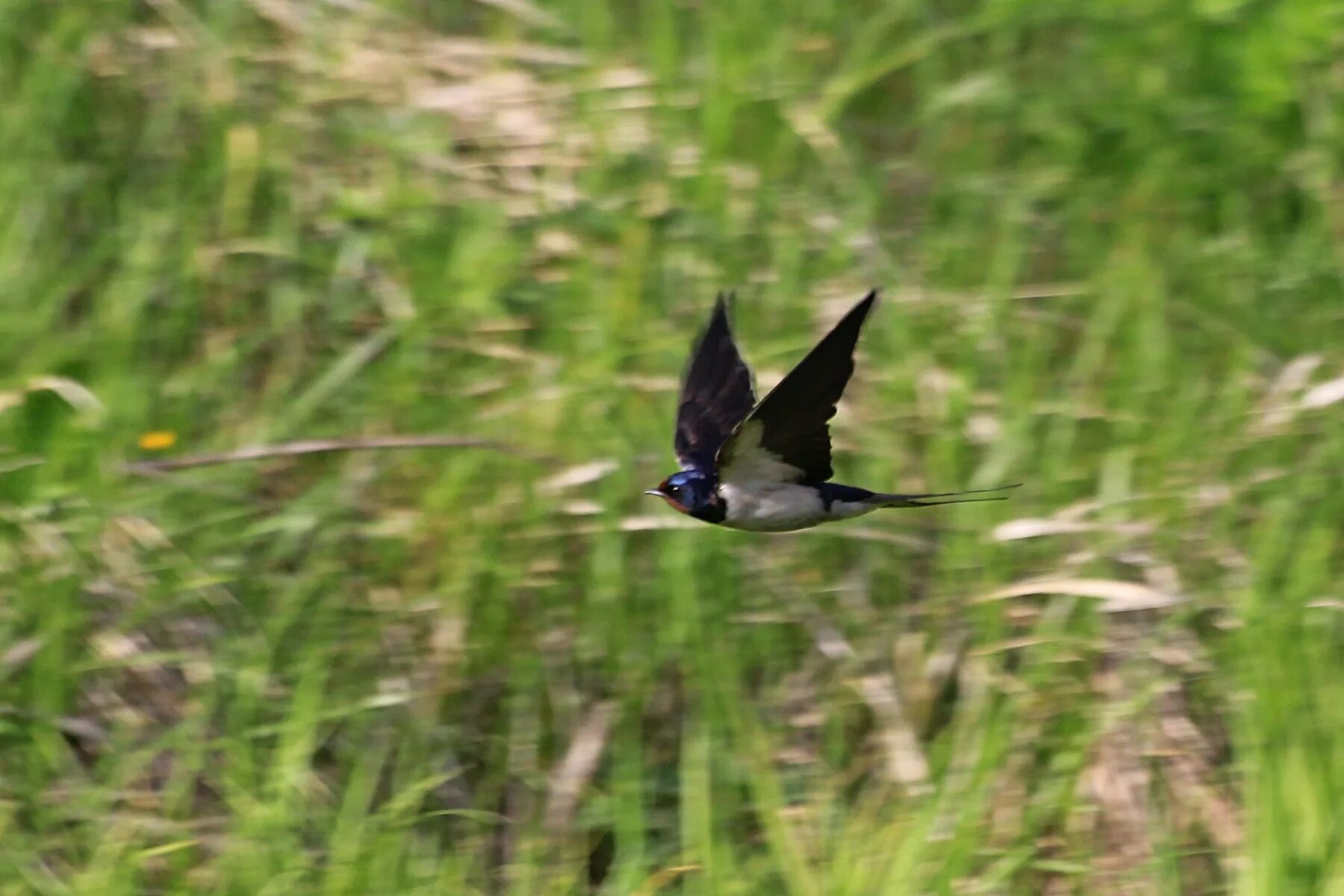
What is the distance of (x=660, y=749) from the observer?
308 centimetres

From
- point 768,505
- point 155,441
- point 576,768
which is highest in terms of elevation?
point 768,505

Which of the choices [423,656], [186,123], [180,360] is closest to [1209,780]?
[423,656]

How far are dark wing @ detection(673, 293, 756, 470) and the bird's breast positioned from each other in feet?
1.04

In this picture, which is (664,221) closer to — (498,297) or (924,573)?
(498,297)

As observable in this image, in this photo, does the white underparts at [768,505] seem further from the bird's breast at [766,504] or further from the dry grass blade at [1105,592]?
the dry grass blade at [1105,592]

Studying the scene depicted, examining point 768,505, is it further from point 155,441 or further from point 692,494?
point 155,441

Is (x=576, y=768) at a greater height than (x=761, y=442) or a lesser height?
lesser

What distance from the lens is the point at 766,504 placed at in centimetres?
245

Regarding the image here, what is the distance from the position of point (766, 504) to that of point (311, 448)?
1.02m

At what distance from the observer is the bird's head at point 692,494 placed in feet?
8.07

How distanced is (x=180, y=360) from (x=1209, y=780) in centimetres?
205

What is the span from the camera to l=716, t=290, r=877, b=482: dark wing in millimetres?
2135

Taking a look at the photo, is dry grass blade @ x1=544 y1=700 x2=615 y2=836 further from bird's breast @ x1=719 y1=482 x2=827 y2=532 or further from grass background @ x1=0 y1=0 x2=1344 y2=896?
bird's breast @ x1=719 y1=482 x2=827 y2=532

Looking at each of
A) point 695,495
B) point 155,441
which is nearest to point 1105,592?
point 695,495
